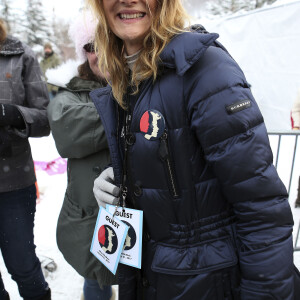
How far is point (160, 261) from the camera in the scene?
1.14 metres

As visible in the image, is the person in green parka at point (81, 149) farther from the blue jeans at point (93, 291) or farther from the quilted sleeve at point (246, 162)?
the quilted sleeve at point (246, 162)

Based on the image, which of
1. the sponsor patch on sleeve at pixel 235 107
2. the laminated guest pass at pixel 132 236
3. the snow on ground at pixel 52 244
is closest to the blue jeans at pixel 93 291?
the snow on ground at pixel 52 244

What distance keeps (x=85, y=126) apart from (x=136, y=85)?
0.61 m

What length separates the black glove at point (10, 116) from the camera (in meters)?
1.79

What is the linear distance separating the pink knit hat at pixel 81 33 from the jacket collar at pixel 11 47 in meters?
0.36

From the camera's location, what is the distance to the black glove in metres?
1.79

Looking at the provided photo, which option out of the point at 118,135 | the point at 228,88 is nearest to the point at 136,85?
the point at 118,135

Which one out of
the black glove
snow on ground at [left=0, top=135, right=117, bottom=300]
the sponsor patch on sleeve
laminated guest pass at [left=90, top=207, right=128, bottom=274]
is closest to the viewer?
the sponsor patch on sleeve

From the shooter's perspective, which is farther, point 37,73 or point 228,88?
point 37,73

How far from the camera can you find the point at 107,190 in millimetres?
1344

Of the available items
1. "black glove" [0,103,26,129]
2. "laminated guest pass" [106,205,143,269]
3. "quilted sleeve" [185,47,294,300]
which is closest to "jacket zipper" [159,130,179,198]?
"quilted sleeve" [185,47,294,300]

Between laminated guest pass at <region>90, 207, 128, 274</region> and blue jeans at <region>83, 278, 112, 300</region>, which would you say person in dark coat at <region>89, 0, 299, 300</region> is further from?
blue jeans at <region>83, 278, 112, 300</region>

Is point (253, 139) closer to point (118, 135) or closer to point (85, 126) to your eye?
point (118, 135)

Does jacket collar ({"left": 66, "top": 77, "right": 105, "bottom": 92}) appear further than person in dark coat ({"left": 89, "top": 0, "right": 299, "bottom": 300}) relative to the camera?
Yes
